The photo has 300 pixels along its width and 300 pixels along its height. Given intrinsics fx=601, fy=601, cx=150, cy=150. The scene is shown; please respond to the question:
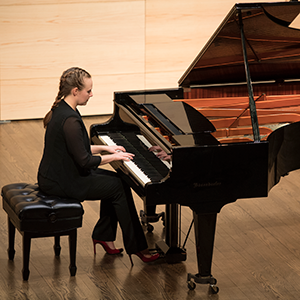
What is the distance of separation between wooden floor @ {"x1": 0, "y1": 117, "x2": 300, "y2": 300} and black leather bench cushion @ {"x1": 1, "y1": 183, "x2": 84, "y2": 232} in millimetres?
341

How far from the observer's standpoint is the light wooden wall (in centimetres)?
636

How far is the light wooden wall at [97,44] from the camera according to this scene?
636 cm

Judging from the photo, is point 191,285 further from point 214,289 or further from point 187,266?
point 187,266

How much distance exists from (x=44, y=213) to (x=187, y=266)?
934 millimetres

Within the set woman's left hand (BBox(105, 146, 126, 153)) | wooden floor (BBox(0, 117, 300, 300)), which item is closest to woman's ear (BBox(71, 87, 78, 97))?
woman's left hand (BBox(105, 146, 126, 153))

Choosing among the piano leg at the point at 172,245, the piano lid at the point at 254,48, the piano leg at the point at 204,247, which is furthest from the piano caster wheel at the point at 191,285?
the piano lid at the point at 254,48

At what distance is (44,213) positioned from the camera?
3.17 m

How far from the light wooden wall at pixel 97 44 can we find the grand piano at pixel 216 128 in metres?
2.66

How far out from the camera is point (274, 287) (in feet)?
10.9

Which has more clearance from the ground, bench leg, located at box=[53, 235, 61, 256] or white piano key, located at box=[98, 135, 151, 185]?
white piano key, located at box=[98, 135, 151, 185]

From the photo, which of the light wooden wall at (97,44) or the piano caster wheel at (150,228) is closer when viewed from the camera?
the piano caster wheel at (150,228)

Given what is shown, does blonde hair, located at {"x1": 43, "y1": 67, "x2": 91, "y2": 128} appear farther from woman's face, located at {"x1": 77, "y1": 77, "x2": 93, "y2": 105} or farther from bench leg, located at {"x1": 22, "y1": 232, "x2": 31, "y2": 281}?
bench leg, located at {"x1": 22, "y1": 232, "x2": 31, "y2": 281}

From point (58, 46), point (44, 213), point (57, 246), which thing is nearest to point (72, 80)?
point (44, 213)

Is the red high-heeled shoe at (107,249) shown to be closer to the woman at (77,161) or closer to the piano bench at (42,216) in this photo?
the woman at (77,161)
